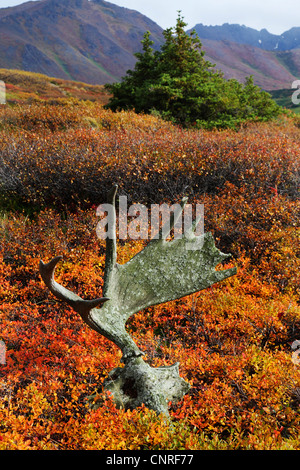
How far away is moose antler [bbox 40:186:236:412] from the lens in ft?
8.32

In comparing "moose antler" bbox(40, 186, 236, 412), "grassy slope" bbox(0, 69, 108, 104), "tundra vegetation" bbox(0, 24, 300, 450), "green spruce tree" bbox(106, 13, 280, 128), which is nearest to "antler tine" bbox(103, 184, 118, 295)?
"moose antler" bbox(40, 186, 236, 412)

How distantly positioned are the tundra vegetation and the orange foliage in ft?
0.07

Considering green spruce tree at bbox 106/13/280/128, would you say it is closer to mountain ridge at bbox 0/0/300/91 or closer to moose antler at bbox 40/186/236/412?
moose antler at bbox 40/186/236/412

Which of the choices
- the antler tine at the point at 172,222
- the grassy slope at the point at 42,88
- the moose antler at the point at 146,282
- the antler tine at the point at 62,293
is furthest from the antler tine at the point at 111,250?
the grassy slope at the point at 42,88

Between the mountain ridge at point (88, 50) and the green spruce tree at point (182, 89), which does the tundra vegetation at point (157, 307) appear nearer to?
the green spruce tree at point (182, 89)

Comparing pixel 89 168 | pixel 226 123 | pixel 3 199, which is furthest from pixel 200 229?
pixel 226 123

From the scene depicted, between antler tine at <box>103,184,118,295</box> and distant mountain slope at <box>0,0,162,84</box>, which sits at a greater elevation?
distant mountain slope at <box>0,0,162,84</box>

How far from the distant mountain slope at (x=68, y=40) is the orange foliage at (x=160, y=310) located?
102740 mm

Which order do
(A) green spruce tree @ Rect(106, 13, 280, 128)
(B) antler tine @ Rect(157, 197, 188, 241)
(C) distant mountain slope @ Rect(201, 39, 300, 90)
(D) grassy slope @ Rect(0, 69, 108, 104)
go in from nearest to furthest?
(B) antler tine @ Rect(157, 197, 188, 241)
(A) green spruce tree @ Rect(106, 13, 280, 128)
(D) grassy slope @ Rect(0, 69, 108, 104)
(C) distant mountain slope @ Rect(201, 39, 300, 90)

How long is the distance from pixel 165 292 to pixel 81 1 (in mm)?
201783

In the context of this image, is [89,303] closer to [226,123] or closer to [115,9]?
[226,123]

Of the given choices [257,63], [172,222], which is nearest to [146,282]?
[172,222]

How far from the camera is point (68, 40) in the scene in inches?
4838
